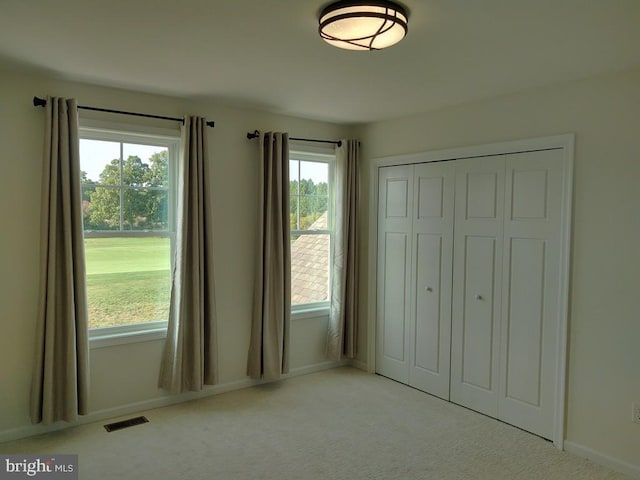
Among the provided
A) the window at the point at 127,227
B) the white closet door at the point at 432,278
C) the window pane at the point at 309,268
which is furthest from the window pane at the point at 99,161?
the white closet door at the point at 432,278

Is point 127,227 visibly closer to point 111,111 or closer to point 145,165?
point 145,165

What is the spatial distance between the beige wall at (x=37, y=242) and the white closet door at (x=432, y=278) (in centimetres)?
99

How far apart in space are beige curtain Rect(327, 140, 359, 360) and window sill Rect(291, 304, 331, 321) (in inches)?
3.5

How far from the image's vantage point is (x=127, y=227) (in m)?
3.56

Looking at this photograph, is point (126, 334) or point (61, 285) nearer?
point (61, 285)

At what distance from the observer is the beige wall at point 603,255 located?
9.14 feet

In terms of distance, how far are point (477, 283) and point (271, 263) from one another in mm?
1736

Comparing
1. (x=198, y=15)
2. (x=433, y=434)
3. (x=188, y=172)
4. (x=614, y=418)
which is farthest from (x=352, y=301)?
(x=198, y=15)

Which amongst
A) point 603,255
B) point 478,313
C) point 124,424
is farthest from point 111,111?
point 603,255

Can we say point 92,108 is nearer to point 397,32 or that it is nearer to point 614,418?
point 397,32

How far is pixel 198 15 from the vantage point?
2.12 metres

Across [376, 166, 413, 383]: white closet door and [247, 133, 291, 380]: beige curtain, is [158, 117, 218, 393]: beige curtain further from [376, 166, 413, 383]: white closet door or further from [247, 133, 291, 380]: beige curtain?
[376, 166, 413, 383]: white closet door

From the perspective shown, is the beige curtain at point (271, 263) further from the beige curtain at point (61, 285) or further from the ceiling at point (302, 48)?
the beige curtain at point (61, 285)

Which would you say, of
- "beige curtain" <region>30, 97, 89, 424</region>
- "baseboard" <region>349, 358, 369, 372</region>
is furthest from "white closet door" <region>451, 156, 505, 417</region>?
"beige curtain" <region>30, 97, 89, 424</region>
